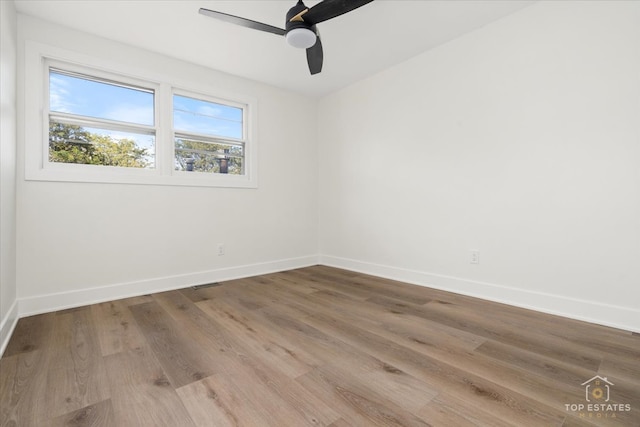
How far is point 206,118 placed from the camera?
3502 millimetres

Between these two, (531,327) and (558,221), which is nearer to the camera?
(531,327)

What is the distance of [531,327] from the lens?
2062mm

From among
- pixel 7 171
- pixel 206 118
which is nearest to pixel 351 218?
pixel 206 118

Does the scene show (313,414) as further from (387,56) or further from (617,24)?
(387,56)

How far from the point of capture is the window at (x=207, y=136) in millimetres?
3299

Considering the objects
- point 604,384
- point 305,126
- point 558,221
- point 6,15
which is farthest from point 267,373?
point 305,126

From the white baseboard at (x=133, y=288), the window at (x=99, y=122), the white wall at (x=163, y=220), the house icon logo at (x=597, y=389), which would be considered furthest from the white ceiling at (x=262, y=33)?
the house icon logo at (x=597, y=389)

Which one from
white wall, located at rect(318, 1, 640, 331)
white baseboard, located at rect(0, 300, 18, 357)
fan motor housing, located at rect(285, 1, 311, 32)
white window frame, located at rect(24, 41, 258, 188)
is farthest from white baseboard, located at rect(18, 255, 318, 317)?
fan motor housing, located at rect(285, 1, 311, 32)

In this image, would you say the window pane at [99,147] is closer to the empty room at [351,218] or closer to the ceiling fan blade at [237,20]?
the empty room at [351,218]

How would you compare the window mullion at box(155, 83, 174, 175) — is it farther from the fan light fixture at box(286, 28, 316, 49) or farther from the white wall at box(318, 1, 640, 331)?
the white wall at box(318, 1, 640, 331)

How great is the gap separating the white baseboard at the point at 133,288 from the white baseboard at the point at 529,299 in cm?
154

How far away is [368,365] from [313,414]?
479mm

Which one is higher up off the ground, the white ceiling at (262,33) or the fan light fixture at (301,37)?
the white ceiling at (262,33)

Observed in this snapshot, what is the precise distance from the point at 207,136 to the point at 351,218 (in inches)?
82.2
